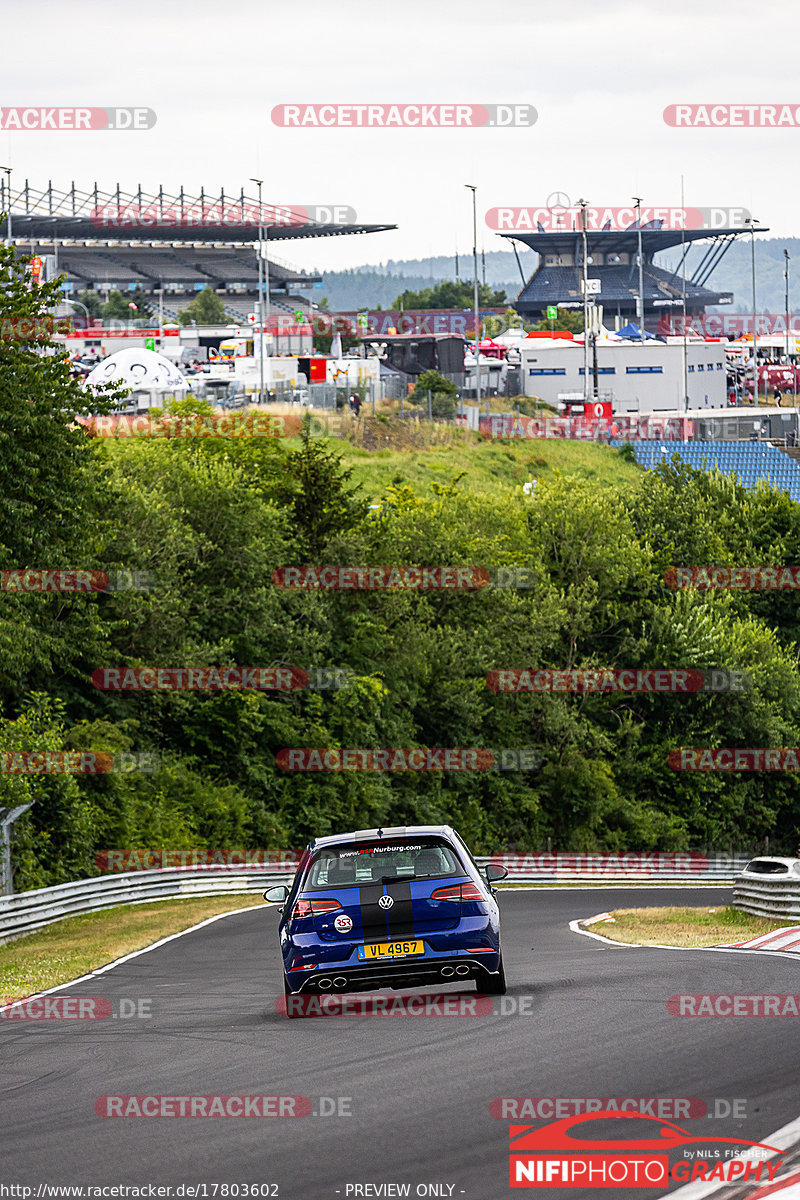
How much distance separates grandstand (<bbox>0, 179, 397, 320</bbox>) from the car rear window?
154267 millimetres

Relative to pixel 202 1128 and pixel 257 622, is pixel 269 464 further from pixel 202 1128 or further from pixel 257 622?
pixel 202 1128

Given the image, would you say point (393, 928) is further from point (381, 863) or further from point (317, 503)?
point (317, 503)

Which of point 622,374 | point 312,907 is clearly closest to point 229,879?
point 312,907

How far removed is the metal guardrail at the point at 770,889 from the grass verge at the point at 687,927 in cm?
12

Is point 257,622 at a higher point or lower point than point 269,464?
lower

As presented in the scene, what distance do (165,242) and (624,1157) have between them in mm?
183292

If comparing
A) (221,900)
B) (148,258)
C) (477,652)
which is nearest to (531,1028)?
(221,900)

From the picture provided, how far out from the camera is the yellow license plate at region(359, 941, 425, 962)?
35.9 feet

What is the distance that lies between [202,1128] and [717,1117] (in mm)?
2539

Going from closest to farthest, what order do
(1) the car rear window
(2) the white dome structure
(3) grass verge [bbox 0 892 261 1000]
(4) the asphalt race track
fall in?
(4) the asphalt race track → (1) the car rear window → (3) grass verge [bbox 0 892 261 1000] → (2) the white dome structure

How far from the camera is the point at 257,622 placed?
3922cm

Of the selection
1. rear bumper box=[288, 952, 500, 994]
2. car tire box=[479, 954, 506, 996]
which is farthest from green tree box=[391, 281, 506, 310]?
rear bumper box=[288, 952, 500, 994]

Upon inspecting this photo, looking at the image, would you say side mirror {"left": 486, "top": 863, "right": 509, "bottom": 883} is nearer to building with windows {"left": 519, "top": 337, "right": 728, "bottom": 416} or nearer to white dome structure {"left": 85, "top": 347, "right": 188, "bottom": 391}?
white dome structure {"left": 85, "top": 347, "right": 188, "bottom": 391}

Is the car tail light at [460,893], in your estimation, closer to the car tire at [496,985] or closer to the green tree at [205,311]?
the car tire at [496,985]
